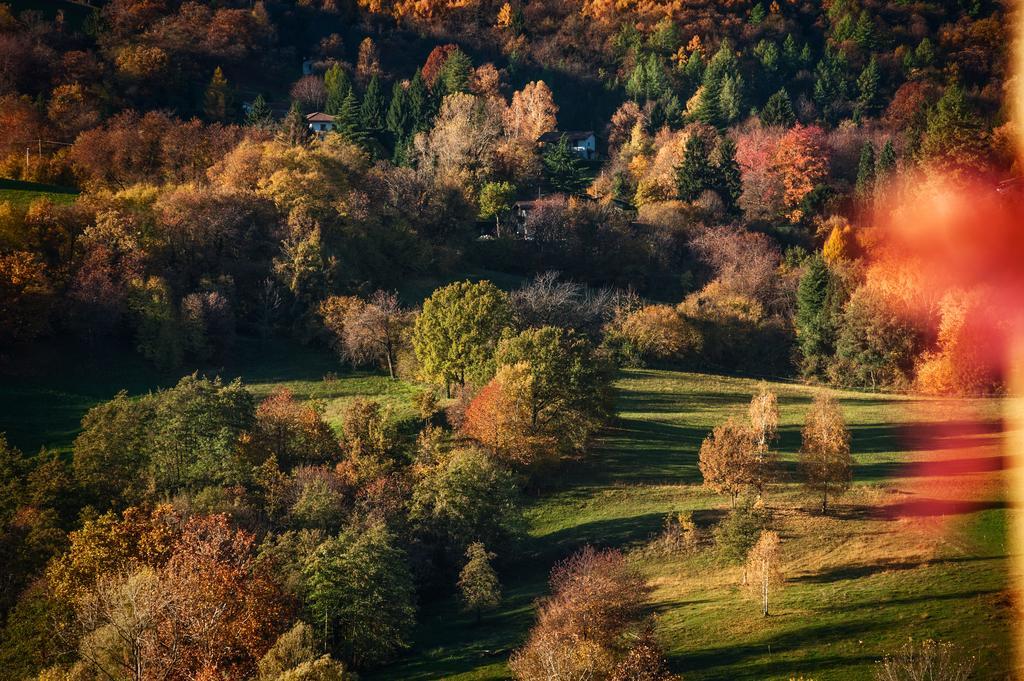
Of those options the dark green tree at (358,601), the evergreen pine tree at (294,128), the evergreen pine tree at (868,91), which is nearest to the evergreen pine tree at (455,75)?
the evergreen pine tree at (294,128)

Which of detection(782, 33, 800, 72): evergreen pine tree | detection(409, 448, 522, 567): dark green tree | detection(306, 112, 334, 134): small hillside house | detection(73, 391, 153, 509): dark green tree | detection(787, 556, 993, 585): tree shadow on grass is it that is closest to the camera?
detection(787, 556, 993, 585): tree shadow on grass

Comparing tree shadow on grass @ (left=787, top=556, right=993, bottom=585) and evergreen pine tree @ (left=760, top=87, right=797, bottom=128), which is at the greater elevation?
evergreen pine tree @ (left=760, top=87, right=797, bottom=128)

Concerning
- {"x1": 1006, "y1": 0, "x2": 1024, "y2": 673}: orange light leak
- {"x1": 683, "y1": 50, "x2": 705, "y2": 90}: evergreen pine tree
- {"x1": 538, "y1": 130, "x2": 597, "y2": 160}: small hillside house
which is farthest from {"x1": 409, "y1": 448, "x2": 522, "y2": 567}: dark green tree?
{"x1": 683, "y1": 50, "x2": 705, "y2": 90}: evergreen pine tree

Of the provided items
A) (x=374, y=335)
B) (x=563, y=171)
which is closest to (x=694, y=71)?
(x=563, y=171)

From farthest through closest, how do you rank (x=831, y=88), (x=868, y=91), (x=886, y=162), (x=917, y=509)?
(x=831, y=88) → (x=868, y=91) → (x=886, y=162) → (x=917, y=509)

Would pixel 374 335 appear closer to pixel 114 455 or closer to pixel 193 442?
pixel 193 442

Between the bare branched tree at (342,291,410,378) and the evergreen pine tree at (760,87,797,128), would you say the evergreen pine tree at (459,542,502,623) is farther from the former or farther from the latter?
the evergreen pine tree at (760,87,797,128)
